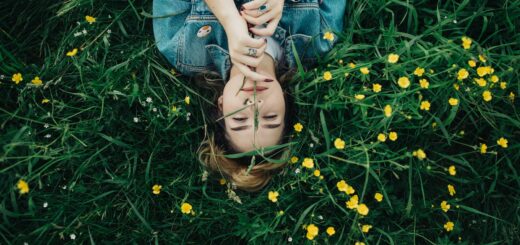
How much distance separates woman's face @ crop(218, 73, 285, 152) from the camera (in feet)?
6.35

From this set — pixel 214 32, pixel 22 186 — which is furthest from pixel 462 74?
pixel 22 186

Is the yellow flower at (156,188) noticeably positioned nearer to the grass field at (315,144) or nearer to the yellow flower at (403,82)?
the grass field at (315,144)

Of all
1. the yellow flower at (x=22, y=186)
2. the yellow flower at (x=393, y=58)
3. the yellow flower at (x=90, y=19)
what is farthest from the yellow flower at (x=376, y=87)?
the yellow flower at (x=22, y=186)

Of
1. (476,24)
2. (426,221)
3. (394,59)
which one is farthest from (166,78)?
(476,24)

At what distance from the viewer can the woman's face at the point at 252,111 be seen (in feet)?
6.35

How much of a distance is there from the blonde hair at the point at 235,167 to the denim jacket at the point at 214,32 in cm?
19

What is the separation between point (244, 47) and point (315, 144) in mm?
614

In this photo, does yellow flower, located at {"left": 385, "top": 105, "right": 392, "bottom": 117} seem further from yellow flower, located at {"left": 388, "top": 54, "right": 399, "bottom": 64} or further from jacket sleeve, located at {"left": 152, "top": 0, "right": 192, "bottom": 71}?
jacket sleeve, located at {"left": 152, "top": 0, "right": 192, "bottom": 71}

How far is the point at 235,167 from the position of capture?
2.16 metres

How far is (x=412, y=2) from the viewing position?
2258 millimetres

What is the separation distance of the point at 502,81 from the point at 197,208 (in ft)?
5.18

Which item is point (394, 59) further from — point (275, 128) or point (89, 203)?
point (89, 203)

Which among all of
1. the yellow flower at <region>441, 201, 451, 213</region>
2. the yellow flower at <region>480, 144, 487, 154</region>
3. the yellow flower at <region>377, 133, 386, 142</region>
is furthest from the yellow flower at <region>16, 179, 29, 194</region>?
the yellow flower at <region>480, 144, 487, 154</region>

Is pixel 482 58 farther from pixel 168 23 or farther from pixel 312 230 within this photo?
pixel 168 23
